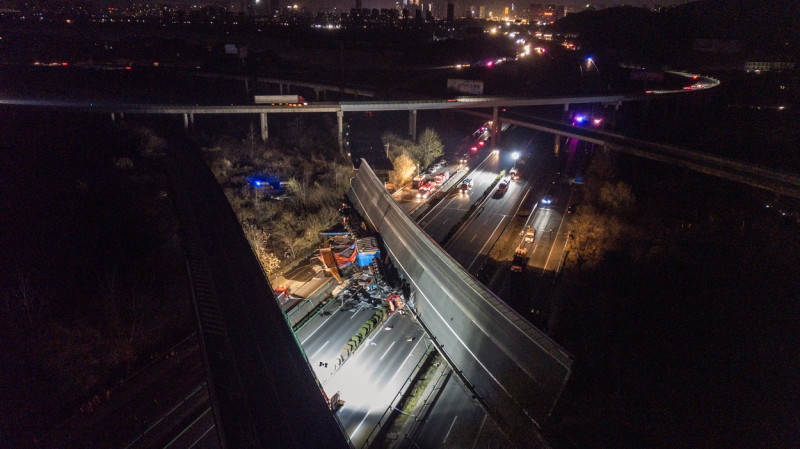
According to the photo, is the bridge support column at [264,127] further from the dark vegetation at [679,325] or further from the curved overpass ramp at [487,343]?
the dark vegetation at [679,325]

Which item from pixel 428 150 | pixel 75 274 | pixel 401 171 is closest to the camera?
pixel 75 274

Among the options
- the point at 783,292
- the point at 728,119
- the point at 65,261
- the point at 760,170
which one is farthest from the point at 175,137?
the point at 728,119

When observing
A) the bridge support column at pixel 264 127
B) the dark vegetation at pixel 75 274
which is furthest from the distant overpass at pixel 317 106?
the dark vegetation at pixel 75 274

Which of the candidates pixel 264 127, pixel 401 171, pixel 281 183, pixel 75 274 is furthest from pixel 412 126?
pixel 75 274

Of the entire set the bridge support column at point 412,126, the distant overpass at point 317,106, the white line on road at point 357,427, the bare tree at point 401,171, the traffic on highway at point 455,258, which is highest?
the distant overpass at point 317,106

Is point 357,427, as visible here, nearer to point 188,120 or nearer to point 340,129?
point 340,129

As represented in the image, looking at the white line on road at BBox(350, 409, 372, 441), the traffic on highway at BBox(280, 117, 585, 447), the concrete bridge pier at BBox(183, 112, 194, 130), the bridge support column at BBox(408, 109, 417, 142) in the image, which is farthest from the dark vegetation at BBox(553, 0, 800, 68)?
the white line on road at BBox(350, 409, 372, 441)
